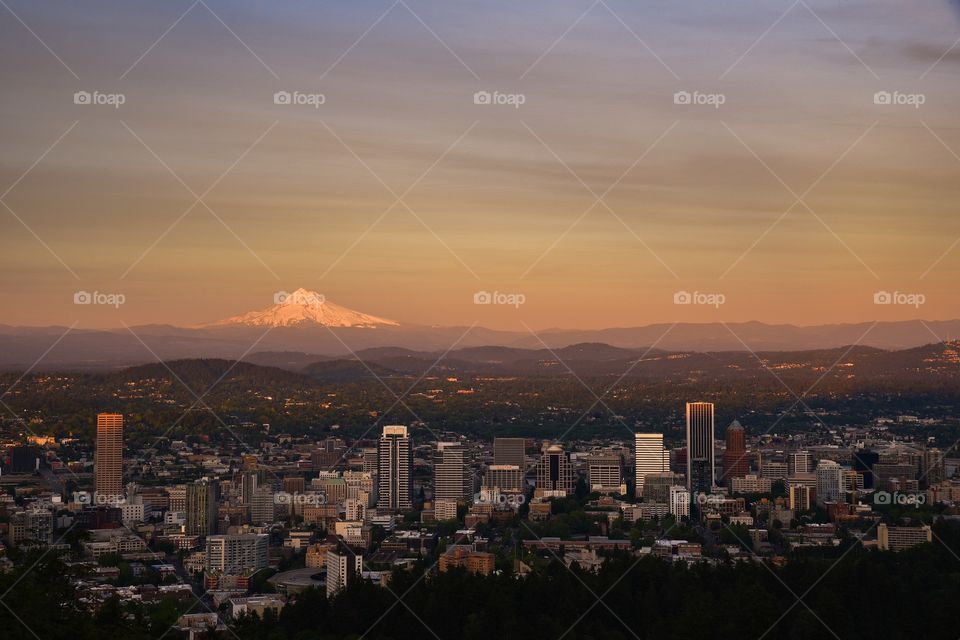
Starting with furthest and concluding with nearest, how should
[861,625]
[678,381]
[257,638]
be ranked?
[678,381] < [861,625] < [257,638]

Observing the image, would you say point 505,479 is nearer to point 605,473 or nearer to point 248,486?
point 605,473

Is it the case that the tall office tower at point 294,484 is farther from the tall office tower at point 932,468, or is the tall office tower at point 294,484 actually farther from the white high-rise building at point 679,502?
the tall office tower at point 932,468

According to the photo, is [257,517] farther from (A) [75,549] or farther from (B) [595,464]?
(A) [75,549]

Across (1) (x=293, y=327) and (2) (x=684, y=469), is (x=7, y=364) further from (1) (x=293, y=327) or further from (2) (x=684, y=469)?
(2) (x=684, y=469)

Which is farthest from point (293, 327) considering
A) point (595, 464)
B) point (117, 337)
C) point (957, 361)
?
point (957, 361)

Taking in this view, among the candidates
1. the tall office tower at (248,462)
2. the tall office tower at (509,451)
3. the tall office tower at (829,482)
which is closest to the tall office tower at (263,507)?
the tall office tower at (248,462)

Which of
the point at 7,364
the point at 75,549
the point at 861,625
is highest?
the point at 7,364

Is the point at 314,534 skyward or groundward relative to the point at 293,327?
groundward

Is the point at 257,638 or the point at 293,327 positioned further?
the point at 293,327

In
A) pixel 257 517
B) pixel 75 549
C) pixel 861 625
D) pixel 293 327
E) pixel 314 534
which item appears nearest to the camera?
pixel 75 549
